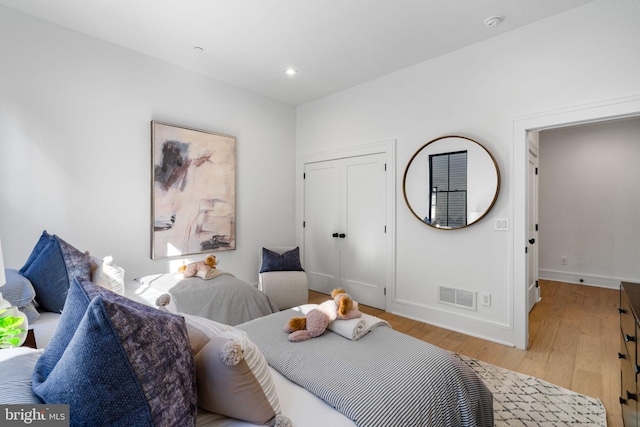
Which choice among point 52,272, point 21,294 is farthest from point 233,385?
point 52,272

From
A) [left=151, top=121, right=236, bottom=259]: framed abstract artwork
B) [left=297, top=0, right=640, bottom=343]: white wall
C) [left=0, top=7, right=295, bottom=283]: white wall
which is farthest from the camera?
[left=151, top=121, right=236, bottom=259]: framed abstract artwork

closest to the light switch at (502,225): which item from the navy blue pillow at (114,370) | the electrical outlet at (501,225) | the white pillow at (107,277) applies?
the electrical outlet at (501,225)

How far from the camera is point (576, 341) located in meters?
2.79

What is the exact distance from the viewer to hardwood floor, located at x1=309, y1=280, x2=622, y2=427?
2.16 metres

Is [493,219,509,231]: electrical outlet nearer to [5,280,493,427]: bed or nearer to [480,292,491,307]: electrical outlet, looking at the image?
[480,292,491,307]: electrical outlet

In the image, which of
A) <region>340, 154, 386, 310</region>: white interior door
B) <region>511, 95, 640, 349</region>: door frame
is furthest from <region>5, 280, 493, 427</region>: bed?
<region>340, 154, 386, 310</region>: white interior door

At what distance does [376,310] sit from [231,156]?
8.84 ft

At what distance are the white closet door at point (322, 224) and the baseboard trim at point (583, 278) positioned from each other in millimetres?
3850

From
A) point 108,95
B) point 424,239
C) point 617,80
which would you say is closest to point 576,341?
point 424,239

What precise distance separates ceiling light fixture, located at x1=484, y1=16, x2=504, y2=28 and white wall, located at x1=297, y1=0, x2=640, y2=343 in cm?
25

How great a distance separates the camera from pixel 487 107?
287 centimetres

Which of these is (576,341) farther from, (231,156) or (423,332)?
(231,156)

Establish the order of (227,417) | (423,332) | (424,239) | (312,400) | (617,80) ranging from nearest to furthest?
1. (227,417)
2. (312,400)
3. (617,80)
4. (423,332)
5. (424,239)

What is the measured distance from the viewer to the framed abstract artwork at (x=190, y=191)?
327cm
